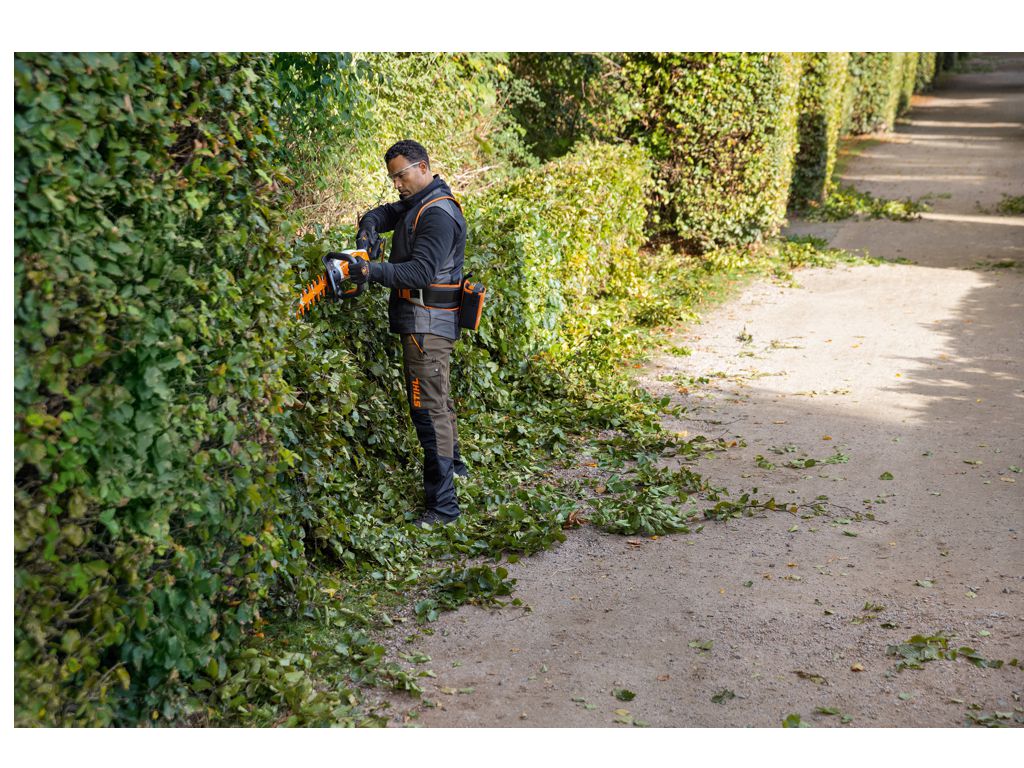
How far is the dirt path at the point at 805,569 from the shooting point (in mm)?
4176

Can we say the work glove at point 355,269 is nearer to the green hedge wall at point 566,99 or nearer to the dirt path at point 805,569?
the dirt path at point 805,569

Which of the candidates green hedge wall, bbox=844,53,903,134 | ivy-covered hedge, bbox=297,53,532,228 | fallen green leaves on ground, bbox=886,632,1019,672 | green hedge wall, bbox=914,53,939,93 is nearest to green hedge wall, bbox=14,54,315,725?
fallen green leaves on ground, bbox=886,632,1019,672

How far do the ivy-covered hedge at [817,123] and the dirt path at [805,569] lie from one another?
23.3 ft

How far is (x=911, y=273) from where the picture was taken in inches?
517

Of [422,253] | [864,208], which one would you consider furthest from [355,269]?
[864,208]

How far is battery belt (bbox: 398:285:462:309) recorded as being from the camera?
5660 millimetres

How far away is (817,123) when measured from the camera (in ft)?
55.6

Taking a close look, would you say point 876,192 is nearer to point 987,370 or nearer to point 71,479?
point 987,370

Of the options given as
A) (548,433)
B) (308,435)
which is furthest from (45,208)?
(548,433)

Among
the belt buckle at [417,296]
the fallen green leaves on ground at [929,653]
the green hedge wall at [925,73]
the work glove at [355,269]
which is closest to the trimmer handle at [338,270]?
the work glove at [355,269]

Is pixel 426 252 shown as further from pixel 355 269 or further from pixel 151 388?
pixel 151 388

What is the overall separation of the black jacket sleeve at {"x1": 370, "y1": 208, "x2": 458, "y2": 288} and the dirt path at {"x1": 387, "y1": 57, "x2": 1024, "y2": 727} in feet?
5.66

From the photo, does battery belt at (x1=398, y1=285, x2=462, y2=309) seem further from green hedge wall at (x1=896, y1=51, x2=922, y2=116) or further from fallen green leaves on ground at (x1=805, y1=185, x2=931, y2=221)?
green hedge wall at (x1=896, y1=51, x2=922, y2=116)
